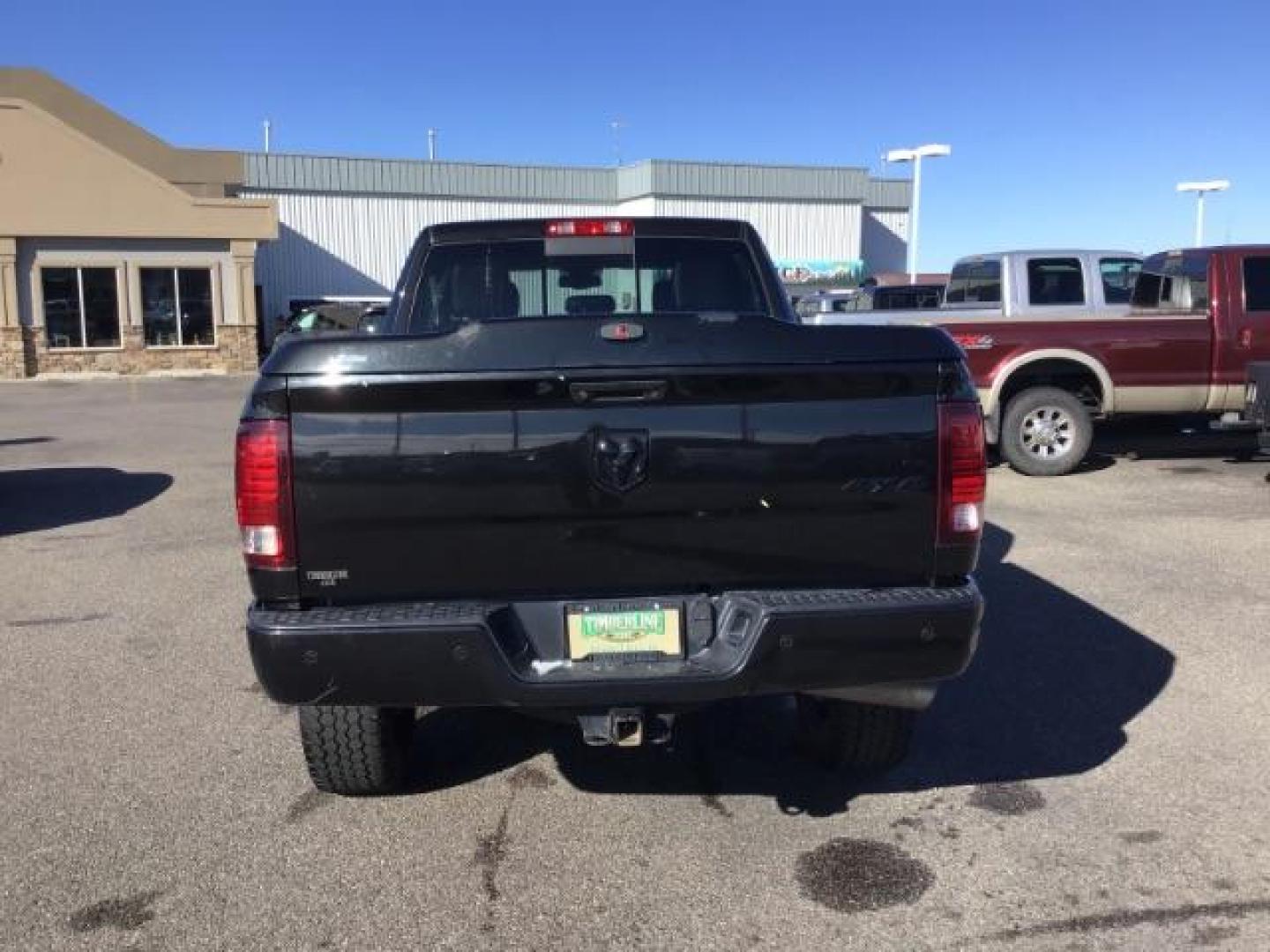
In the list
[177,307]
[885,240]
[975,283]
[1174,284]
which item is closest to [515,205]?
[885,240]

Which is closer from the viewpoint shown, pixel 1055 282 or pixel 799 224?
pixel 1055 282

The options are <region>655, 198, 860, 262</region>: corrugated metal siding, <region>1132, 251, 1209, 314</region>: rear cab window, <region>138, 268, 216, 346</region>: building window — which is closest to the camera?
<region>1132, 251, 1209, 314</region>: rear cab window

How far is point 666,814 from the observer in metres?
3.76

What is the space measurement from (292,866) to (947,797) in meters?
2.20

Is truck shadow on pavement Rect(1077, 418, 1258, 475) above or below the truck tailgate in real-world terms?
below

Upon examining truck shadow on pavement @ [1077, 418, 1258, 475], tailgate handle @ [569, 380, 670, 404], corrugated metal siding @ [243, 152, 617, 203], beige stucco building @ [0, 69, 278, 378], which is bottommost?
truck shadow on pavement @ [1077, 418, 1258, 475]

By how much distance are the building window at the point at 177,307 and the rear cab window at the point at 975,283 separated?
22314mm

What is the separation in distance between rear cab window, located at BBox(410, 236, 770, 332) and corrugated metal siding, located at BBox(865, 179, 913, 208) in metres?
45.7

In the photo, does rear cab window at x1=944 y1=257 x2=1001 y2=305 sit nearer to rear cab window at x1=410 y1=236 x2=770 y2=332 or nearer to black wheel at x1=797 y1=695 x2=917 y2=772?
rear cab window at x1=410 y1=236 x2=770 y2=332

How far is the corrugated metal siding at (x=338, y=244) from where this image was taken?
39625 mm

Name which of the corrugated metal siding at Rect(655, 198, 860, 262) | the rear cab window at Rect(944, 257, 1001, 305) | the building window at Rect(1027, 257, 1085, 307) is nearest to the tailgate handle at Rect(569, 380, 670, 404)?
the building window at Rect(1027, 257, 1085, 307)

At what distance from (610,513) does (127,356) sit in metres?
29.1

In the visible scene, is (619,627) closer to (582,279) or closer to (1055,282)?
(582,279)

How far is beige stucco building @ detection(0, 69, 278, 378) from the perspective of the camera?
2678cm
